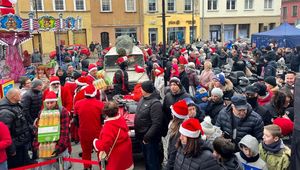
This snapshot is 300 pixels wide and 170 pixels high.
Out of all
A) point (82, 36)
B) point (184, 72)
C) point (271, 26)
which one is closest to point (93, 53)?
point (82, 36)

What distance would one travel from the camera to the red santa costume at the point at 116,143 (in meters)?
4.87

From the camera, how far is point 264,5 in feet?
145

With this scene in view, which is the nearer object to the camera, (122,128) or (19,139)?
(122,128)

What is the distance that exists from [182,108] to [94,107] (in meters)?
2.17

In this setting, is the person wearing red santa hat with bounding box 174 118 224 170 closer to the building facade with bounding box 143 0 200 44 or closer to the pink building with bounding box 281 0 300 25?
the building facade with bounding box 143 0 200 44

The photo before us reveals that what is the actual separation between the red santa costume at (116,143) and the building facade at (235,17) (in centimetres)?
3862

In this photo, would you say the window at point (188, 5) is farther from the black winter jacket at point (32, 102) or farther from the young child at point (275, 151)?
the young child at point (275, 151)

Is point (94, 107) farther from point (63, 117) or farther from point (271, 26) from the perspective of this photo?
point (271, 26)

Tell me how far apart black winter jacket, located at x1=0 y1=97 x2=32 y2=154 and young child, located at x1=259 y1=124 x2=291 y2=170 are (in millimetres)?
4109

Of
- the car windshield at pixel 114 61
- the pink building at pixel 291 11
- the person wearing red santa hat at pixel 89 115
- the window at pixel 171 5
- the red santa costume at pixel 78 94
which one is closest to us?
the person wearing red santa hat at pixel 89 115

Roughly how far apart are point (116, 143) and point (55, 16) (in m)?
32.4

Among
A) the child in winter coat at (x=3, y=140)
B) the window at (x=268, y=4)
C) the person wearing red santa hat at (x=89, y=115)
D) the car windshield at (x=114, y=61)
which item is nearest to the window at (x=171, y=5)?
the window at (x=268, y=4)

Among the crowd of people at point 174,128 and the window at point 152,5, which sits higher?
the window at point 152,5

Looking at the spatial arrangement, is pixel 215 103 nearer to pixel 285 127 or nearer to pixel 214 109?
pixel 214 109
